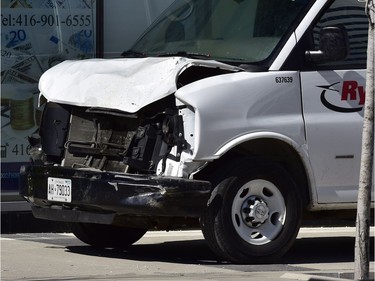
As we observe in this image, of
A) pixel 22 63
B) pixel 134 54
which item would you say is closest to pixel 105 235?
pixel 134 54

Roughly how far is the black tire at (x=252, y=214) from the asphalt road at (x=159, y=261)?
0.14 meters

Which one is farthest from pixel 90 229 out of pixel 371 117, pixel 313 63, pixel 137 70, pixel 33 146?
pixel 371 117

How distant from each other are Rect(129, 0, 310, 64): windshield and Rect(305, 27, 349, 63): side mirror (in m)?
0.38

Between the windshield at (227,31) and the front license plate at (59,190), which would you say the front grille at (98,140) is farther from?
the windshield at (227,31)

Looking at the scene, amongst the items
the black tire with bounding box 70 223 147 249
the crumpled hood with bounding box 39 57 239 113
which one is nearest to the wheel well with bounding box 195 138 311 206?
the crumpled hood with bounding box 39 57 239 113

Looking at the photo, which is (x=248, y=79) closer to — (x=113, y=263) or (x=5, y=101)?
Result: (x=113, y=263)

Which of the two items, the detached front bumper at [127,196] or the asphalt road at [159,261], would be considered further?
the detached front bumper at [127,196]

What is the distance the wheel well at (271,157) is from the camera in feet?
33.5

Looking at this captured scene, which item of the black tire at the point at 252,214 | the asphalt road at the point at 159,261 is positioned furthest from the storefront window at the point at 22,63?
the black tire at the point at 252,214

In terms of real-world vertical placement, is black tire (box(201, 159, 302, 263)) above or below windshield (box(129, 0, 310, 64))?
below

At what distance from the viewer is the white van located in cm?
1002

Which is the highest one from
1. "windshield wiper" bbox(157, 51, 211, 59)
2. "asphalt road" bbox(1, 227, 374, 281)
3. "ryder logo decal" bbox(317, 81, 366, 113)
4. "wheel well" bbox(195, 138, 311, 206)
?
"windshield wiper" bbox(157, 51, 211, 59)

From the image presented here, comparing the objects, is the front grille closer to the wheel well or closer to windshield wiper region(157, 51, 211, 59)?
the wheel well

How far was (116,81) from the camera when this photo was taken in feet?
34.2
